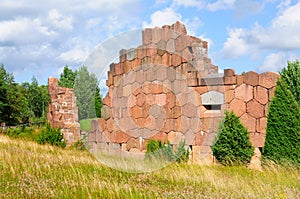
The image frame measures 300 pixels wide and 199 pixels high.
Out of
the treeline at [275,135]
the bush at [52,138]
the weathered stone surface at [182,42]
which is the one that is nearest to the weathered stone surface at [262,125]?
the treeline at [275,135]

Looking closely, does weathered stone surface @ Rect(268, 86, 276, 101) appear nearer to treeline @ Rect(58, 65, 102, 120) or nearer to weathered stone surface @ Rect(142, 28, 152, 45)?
weathered stone surface @ Rect(142, 28, 152, 45)

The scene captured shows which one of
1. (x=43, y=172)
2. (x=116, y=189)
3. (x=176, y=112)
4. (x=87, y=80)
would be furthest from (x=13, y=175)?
(x=176, y=112)

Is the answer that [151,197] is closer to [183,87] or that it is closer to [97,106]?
[183,87]

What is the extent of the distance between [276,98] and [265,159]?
145 cm

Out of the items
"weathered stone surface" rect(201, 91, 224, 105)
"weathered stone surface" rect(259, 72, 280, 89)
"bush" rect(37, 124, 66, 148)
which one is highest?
"weathered stone surface" rect(259, 72, 280, 89)

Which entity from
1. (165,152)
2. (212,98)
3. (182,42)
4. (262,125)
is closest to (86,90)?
(165,152)

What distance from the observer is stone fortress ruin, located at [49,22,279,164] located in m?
9.08

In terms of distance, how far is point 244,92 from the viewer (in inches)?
358

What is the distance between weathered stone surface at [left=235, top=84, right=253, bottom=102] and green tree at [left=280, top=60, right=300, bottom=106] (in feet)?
3.64

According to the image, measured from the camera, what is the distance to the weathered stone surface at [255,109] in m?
8.90

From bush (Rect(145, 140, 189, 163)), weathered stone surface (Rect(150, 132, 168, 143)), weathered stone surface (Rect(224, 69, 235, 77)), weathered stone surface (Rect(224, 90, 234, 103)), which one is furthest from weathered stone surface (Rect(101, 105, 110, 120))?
weathered stone surface (Rect(224, 69, 235, 77))

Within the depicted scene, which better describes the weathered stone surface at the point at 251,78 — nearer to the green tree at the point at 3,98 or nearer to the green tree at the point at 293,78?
the green tree at the point at 293,78

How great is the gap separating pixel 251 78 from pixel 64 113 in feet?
27.5

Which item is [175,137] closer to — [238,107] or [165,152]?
[165,152]
